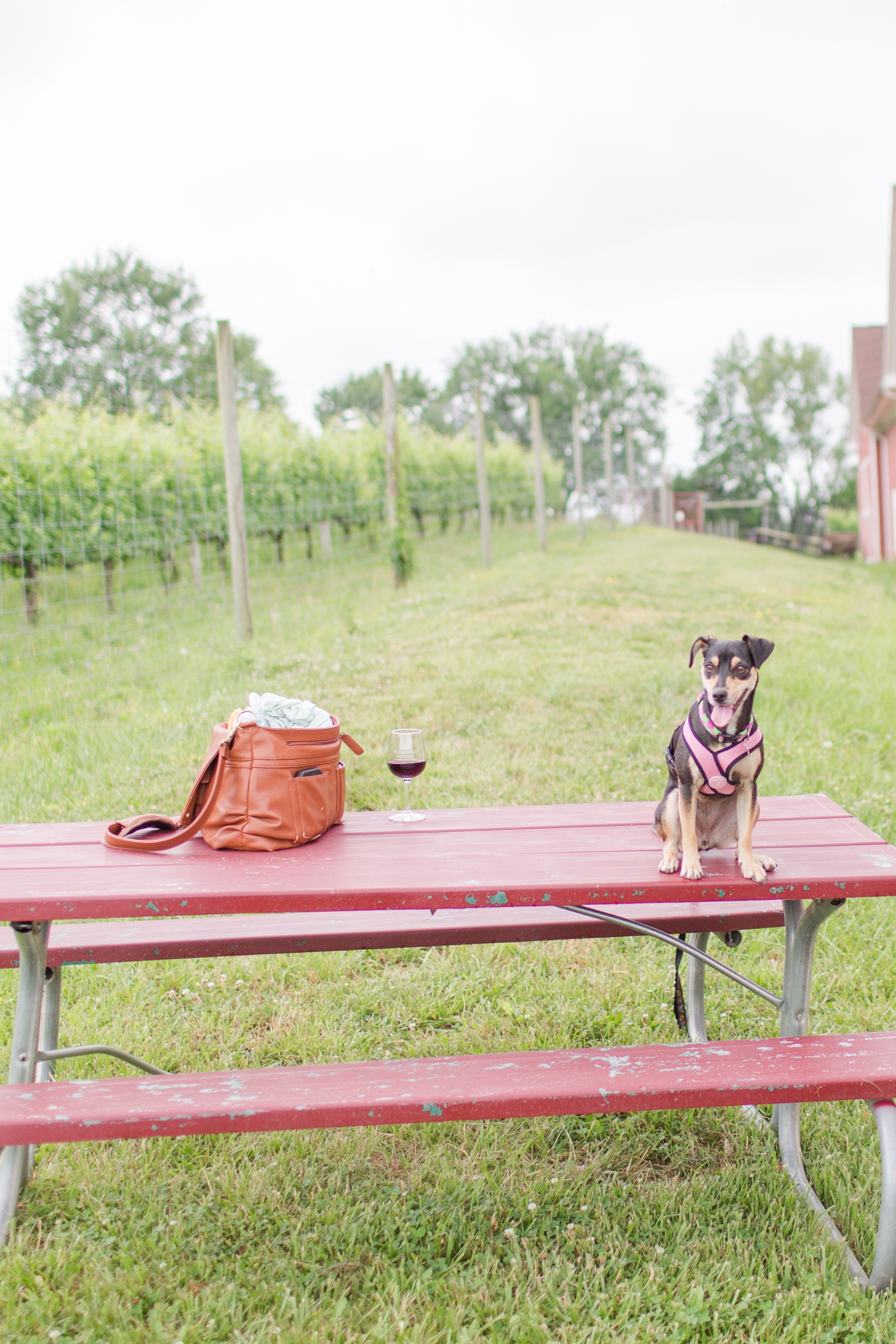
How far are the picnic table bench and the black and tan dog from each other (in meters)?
0.07

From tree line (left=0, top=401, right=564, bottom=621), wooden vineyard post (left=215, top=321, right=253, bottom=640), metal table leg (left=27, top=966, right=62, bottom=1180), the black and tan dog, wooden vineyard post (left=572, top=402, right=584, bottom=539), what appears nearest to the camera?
the black and tan dog

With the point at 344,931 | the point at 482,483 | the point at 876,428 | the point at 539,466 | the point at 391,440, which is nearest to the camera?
the point at 344,931

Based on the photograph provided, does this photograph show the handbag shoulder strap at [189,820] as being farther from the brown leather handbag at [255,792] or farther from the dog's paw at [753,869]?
the dog's paw at [753,869]

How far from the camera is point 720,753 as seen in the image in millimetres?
2049

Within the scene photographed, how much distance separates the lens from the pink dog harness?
2037mm

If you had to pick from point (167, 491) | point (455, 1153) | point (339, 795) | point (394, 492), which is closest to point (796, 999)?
point (455, 1153)

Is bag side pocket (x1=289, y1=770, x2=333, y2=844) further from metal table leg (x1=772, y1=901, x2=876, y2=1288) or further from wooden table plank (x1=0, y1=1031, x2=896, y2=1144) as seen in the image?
metal table leg (x1=772, y1=901, x2=876, y2=1288)

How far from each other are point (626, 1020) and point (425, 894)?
1.36m

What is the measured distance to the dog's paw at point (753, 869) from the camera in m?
2.02

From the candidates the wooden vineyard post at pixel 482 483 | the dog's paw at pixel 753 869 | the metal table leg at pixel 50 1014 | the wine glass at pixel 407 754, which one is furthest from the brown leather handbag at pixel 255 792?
the wooden vineyard post at pixel 482 483

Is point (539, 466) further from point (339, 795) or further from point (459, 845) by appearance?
point (459, 845)

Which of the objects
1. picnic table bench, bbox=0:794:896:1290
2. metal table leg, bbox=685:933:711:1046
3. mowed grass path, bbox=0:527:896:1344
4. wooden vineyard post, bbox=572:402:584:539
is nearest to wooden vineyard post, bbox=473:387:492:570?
wooden vineyard post, bbox=572:402:584:539

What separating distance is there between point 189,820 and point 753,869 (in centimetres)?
133

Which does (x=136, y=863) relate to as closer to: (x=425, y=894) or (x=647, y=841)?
(x=425, y=894)
